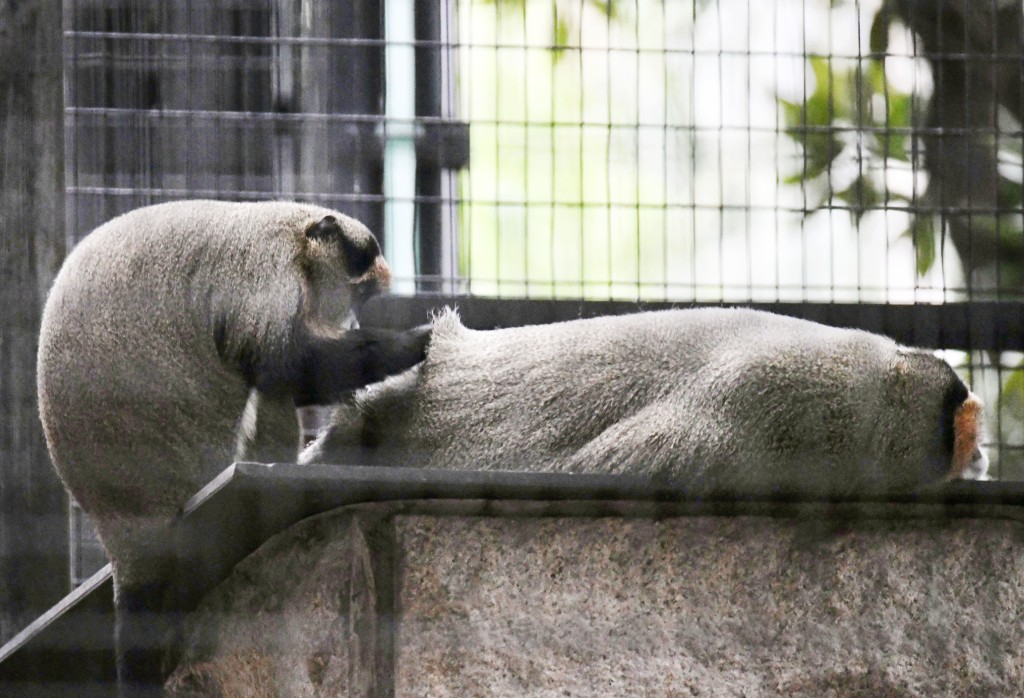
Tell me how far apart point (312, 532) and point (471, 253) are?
1.20 metres

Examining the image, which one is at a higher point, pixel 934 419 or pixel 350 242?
pixel 350 242

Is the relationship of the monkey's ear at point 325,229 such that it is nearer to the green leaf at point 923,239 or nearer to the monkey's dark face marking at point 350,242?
the monkey's dark face marking at point 350,242

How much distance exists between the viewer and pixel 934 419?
2580 mm

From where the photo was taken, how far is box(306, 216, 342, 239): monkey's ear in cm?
291

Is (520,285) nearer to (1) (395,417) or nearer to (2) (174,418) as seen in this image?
(1) (395,417)

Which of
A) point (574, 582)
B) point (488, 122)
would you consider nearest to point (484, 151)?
point (488, 122)

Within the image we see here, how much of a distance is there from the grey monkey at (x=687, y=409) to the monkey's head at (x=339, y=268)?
265mm

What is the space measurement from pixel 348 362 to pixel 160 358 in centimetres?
33

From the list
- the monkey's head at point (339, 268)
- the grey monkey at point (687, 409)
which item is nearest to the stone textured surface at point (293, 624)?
the grey monkey at point (687, 409)

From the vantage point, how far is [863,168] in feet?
11.8

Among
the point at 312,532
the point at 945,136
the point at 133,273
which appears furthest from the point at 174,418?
the point at 945,136

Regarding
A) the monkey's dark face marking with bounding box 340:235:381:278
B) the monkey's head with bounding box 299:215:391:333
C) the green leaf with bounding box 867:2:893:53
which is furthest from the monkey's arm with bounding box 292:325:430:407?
the green leaf with bounding box 867:2:893:53

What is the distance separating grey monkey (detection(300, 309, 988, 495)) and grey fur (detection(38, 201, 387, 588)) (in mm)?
188

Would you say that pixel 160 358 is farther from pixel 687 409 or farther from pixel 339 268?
pixel 687 409
